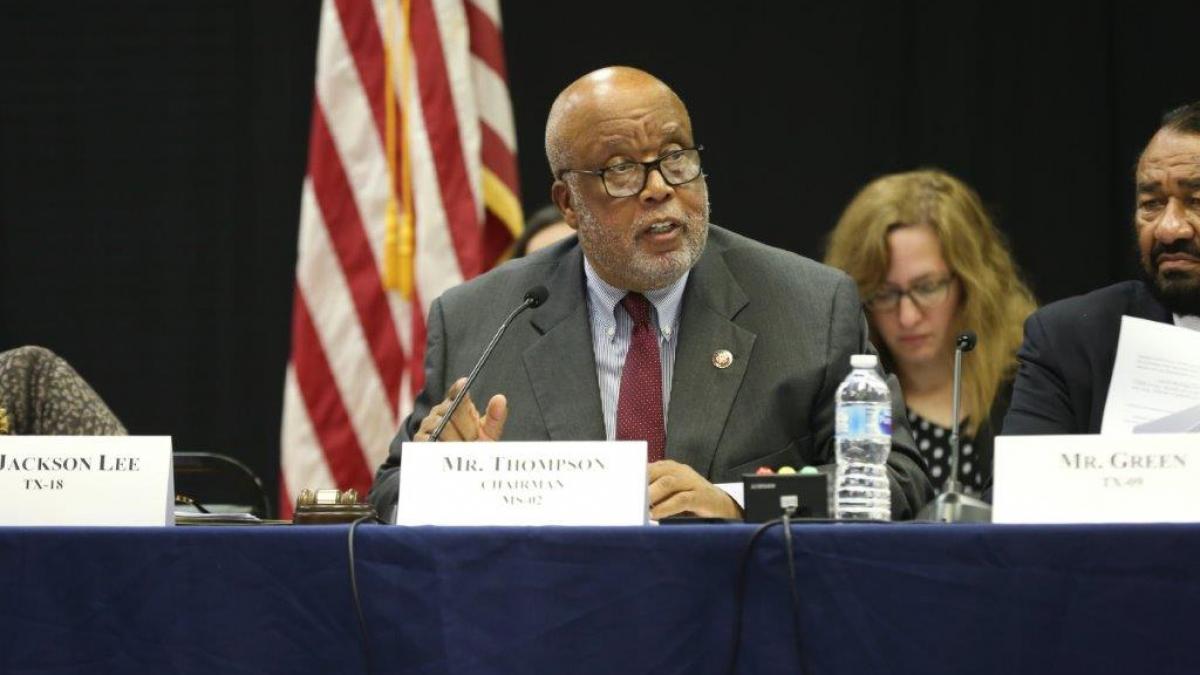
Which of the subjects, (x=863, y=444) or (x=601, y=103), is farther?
(x=601, y=103)

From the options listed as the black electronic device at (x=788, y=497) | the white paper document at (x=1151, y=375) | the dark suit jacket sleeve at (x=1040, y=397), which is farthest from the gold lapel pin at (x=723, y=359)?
the black electronic device at (x=788, y=497)

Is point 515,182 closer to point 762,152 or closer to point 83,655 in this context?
point 762,152

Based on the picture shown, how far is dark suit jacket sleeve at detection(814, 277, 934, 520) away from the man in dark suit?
0.24m

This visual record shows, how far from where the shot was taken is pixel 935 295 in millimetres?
4422

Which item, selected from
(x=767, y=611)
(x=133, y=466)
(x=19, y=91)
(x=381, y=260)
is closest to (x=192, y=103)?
(x=19, y=91)

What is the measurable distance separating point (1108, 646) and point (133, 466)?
131 centimetres

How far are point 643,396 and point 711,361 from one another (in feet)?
0.47

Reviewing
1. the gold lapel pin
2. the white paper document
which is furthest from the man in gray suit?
the white paper document

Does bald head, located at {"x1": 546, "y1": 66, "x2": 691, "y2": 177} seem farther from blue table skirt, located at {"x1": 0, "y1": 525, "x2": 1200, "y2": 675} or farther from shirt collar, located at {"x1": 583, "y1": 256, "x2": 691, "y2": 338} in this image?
blue table skirt, located at {"x1": 0, "y1": 525, "x2": 1200, "y2": 675}

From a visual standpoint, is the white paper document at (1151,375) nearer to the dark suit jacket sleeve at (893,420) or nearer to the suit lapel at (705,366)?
the dark suit jacket sleeve at (893,420)

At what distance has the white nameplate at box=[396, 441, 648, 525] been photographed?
2318 millimetres

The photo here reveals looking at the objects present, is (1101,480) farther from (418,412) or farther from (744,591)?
(418,412)

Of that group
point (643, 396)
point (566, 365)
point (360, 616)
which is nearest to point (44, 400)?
point (566, 365)

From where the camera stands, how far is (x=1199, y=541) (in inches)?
82.1
